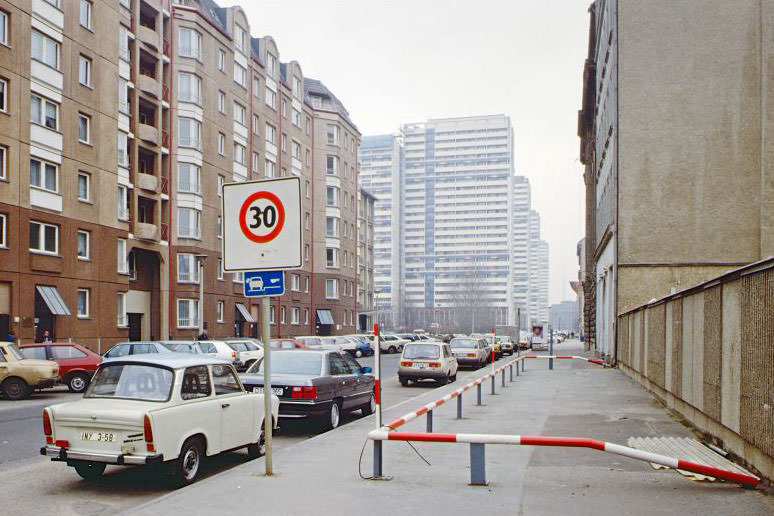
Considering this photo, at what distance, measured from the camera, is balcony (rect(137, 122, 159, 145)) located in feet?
139

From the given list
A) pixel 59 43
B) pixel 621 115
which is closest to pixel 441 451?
pixel 621 115

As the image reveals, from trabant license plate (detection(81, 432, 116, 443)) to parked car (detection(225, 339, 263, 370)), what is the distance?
70.3 ft

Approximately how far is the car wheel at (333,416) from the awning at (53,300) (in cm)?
2219

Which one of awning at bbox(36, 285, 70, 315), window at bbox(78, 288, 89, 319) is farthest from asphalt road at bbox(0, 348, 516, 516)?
window at bbox(78, 288, 89, 319)

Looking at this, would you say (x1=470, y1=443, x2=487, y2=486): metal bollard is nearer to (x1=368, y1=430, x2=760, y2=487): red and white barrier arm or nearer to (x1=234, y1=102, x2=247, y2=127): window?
(x1=368, y1=430, x2=760, y2=487): red and white barrier arm

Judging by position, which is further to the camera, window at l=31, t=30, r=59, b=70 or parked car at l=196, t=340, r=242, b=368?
window at l=31, t=30, r=59, b=70

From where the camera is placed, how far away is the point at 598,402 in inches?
669

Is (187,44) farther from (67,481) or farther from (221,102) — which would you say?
(67,481)

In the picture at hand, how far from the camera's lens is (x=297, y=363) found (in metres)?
13.9

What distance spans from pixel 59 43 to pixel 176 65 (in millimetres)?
12860

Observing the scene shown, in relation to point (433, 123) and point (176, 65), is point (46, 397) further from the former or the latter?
point (433, 123)

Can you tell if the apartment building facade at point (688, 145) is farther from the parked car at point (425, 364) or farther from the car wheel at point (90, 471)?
the car wheel at point (90, 471)

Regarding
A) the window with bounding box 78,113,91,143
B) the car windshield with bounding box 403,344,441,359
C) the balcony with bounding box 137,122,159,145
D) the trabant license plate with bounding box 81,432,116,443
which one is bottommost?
the car windshield with bounding box 403,344,441,359

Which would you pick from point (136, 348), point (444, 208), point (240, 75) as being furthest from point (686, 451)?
point (444, 208)
